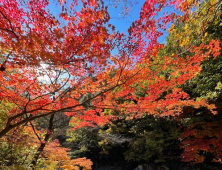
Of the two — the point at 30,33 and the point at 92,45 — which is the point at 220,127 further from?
the point at 30,33

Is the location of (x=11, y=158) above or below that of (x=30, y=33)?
below

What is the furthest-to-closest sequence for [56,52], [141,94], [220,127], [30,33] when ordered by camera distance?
[141,94] → [220,127] → [56,52] → [30,33]

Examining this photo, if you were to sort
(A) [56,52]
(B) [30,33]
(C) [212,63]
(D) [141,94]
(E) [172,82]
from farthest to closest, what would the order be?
(D) [141,94], (E) [172,82], (C) [212,63], (A) [56,52], (B) [30,33]

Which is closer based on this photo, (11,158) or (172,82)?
(11,158)

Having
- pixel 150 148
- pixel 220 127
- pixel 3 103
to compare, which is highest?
pixel 3 103

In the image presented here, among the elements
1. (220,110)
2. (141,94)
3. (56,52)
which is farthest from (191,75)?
(56,52)

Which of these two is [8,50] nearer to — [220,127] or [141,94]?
[220,127]

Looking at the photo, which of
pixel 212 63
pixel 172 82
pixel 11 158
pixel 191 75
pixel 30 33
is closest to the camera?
pixel 30 33

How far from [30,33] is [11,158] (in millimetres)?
3901

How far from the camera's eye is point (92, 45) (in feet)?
12.3

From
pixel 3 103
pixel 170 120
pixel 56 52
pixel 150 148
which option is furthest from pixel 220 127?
pixel 3 103

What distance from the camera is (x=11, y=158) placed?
12.9ft

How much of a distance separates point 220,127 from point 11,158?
8.17 metres

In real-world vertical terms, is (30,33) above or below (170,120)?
above
